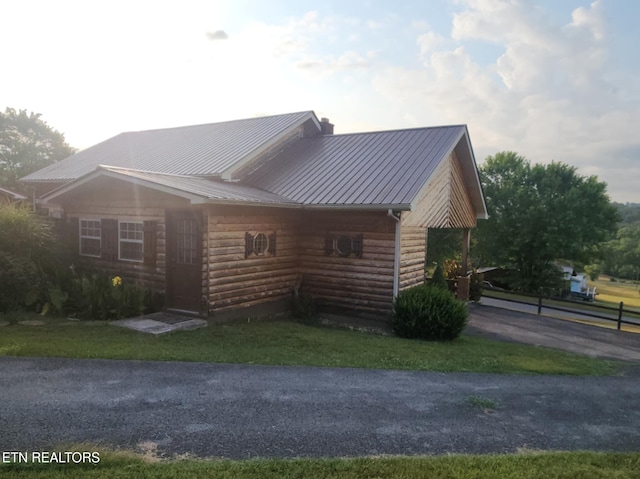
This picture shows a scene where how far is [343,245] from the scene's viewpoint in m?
13.1

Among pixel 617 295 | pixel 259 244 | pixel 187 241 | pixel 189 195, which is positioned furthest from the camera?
pixel 617 295

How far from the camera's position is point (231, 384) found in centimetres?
675

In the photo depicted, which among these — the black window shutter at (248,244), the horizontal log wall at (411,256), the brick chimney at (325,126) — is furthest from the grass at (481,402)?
the brick chimney at (325,126)

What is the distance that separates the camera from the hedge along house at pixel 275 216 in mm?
11523

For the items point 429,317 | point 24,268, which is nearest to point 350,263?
point 429,317

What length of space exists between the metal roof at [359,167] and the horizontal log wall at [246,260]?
1.11m

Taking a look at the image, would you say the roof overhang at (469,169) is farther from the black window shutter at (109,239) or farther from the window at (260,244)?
the black window shutter at (109,239)

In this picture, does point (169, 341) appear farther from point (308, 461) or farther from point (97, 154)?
point (97, 154)

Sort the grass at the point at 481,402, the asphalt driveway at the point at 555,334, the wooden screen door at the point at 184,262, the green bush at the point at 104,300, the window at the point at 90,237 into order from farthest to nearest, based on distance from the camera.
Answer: the window at the point at 90,237
the asphalt driveway at the point at 555,334
the wooden screen door at the point at 184,262
the green bush at the point at 104,300
the grass at the point at 481,402

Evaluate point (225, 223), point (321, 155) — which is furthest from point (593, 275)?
point (225, 223)

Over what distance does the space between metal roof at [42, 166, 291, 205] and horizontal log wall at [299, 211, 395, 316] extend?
4.97 ft

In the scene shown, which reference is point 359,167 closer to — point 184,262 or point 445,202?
point 445,202

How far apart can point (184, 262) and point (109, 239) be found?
127 inches

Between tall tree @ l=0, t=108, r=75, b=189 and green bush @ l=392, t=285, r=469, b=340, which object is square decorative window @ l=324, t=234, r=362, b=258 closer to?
green bush @ l=392, t=285, r=469, b=340
